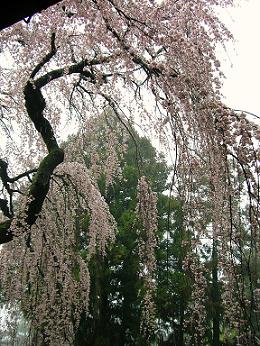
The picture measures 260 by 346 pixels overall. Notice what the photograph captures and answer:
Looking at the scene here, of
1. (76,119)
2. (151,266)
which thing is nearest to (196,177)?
(151,266)

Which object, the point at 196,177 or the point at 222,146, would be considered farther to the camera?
the point at 196,177

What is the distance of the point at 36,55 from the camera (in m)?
5.41

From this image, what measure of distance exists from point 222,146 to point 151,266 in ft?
5.94

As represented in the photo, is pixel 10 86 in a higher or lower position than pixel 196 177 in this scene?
higher

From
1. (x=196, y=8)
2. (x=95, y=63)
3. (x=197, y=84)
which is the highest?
(x=95, y=63)

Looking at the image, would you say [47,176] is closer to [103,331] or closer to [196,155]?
[196,155]

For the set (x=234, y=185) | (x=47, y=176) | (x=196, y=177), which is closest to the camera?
(x=234, y=185)

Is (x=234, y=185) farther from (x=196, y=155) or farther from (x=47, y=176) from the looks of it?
(x=47, y=176)

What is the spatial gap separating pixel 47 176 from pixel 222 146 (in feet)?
9.08

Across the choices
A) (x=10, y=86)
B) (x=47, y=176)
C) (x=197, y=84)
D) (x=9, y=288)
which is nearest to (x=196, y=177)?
(x=197, y=84)

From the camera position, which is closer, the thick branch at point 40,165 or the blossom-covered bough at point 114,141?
the blossom-covered bough at point 114,141

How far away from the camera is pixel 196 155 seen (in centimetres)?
279

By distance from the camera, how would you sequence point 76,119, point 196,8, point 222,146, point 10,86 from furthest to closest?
point 10,86 → point 76,119 → point 196,8 → point 222,146

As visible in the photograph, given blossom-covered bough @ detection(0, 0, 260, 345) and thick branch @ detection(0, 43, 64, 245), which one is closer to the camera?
blossom-covered bough @ detection(0, 0, 260, 345)
